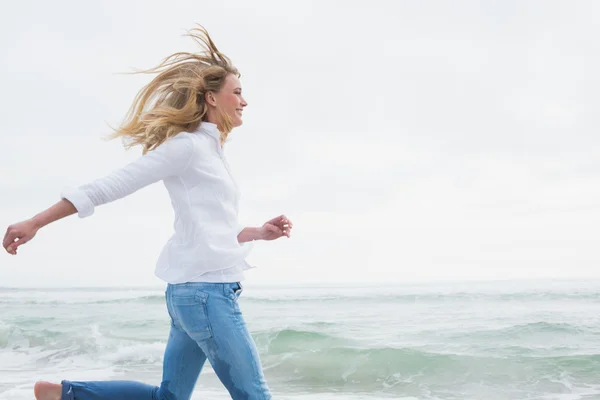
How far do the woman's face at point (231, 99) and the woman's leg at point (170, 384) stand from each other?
2.47 ft

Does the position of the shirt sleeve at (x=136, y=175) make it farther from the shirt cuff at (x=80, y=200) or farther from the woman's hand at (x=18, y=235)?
the woman's hand at (x=18, y=235)

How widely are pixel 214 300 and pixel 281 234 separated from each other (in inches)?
22.6

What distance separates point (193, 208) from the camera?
7.59 ft

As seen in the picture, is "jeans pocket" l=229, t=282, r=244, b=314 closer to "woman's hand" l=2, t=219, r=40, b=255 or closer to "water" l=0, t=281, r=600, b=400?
"woman's hand" l=2, t=219, r=40, b=255

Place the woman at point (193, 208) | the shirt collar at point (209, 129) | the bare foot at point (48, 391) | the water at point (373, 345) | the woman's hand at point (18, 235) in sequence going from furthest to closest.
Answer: the water at point (373, 345), the bare foot at point (48, 391), the shirt collar at point (209, 129), the woman at point (193, 208), the woman's hand at point (18, 235)

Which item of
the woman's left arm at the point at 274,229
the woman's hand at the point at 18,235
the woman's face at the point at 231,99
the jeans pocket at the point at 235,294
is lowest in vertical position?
the jeans pocket at the point at 235,294

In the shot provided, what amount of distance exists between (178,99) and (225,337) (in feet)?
2.86

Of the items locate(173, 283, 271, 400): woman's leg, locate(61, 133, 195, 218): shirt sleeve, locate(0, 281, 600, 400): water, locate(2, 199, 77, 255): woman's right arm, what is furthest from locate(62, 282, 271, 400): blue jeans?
locate(0, 281, 600, 400): water

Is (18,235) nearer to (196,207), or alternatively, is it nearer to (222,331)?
(196,207)

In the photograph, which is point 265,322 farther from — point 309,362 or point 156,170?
point 156,170

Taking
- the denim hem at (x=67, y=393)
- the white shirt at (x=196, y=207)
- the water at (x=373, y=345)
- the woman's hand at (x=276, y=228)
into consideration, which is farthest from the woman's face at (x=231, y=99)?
the water at (x=373, y=345)

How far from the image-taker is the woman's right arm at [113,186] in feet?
6.48

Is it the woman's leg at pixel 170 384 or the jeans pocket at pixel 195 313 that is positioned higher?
the jeans pocket at pixel 195 313

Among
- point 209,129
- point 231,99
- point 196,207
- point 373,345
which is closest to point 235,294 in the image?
point 196,207
